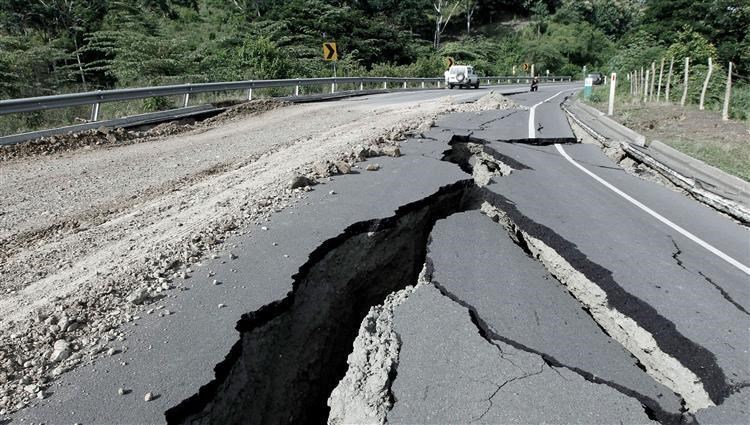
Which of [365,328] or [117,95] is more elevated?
[117,95]

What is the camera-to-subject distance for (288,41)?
3191 centimetres

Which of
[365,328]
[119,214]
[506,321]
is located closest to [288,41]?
[119,214]

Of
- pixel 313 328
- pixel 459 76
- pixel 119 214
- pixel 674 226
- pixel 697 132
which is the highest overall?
pixel 459 76

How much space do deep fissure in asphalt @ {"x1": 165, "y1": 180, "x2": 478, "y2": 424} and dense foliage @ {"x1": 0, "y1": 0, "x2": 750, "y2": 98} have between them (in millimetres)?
12732

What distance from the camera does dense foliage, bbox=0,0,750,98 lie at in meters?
17.7

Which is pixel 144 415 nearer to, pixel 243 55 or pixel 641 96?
pixel 243 55

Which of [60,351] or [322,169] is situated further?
[322,169]

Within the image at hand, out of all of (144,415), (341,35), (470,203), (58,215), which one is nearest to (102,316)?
(144,415)

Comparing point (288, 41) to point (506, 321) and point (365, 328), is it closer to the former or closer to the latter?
point (365, 328)

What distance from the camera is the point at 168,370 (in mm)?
2775

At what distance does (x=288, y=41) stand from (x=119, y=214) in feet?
94.1

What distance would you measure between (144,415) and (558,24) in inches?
3215

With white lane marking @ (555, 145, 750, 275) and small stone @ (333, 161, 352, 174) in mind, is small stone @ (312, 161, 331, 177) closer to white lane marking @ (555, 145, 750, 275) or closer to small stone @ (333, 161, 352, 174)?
small stone @ (333, 161, 352, 174)

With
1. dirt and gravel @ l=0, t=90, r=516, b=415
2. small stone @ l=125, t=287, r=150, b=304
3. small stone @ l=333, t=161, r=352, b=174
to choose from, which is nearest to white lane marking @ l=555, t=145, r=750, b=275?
dirt and gravel @ l=0, t=90, r=516, b=415
